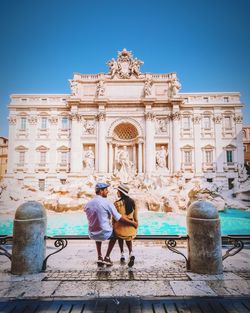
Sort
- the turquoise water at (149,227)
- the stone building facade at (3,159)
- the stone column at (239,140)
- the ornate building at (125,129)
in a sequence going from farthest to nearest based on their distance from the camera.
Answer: the stone building facade at (3,159) → the stone column at (239,140) → the ornate building at (125,129) → the turquoise water at (149,227)

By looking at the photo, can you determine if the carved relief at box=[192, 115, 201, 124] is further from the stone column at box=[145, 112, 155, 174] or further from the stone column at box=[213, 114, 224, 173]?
the stone column at box=[145, 112, 155, 174]

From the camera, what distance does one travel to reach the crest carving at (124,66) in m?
24.3

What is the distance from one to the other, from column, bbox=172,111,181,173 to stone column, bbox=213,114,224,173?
475 centimetres

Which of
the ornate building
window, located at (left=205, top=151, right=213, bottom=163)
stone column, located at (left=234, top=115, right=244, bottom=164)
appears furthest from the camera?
window, located at (left=205, top=151, right=213, bottom=163)

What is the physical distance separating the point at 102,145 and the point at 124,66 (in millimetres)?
10107

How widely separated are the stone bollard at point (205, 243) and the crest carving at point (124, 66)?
2336 centimetres

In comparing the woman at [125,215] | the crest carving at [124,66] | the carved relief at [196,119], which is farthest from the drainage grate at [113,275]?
the crest carving at [124,66]

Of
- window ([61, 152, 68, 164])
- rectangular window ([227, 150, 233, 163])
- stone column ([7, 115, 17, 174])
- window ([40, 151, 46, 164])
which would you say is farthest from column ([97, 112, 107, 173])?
rectangular window ([227, 150, 233, 163])

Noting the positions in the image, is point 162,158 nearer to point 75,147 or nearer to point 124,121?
point 124,121

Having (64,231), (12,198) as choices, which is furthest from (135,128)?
(64,231)

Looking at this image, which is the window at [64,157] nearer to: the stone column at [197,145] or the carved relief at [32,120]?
the carved relief at [32,120]

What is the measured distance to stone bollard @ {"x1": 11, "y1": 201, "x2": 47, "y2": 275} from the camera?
3.20m

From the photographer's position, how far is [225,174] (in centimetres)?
2359

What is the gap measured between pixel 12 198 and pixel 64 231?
999 cm
